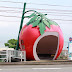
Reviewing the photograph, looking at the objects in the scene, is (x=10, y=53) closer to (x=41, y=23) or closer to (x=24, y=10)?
(x=41, y=23)

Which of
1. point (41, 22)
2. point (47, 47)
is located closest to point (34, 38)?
point (41, 22)

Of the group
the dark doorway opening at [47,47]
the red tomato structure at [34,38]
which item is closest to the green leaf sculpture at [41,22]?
the red tomato structure at [34,38]

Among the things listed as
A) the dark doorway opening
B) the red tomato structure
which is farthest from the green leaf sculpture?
the dark doorway opening

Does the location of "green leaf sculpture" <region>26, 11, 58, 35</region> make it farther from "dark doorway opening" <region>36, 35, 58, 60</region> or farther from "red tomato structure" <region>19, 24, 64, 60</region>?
"dark doorway opening" <region>36, 35, 58, 60</region>

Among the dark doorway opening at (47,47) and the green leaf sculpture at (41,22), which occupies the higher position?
the green leaf sculpture at (41,22)

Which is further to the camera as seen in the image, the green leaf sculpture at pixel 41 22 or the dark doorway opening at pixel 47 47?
the dark doorway opening at pixel 47 47

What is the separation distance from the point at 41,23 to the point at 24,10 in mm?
6000

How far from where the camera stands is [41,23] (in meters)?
17.7

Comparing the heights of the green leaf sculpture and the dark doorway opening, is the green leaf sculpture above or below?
above

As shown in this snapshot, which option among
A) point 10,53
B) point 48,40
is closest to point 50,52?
point 48,40

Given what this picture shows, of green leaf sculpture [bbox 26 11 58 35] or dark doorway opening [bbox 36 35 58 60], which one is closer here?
green leaf sculpture [bbox 26 11 58 35]

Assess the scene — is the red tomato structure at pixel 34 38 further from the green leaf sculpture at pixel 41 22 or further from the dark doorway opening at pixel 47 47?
the dark doorway opening at pixel 47 47

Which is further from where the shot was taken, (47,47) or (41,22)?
(47,47)

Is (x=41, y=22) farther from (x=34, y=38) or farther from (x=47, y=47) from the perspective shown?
(x=47, y=47)
